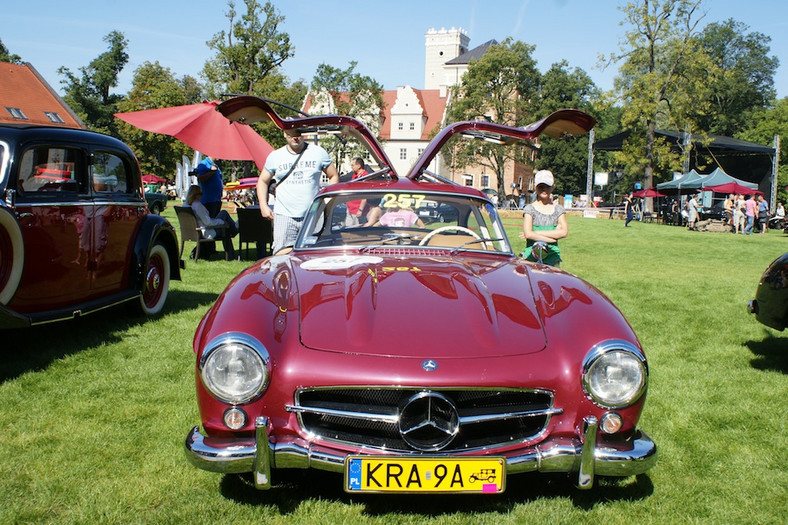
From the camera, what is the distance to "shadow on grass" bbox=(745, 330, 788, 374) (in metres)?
5.74

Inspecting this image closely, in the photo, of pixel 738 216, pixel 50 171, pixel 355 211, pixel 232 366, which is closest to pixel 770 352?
pixel 355 211

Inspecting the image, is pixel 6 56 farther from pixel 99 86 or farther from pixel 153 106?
pixel 153 106

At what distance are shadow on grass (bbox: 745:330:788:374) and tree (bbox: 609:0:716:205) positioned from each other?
3646 centimetres

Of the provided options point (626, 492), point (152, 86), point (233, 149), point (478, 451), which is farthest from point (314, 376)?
point (152, 86)

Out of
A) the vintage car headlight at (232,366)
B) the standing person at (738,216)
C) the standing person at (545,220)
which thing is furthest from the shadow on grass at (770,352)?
the standing person at (738,216)

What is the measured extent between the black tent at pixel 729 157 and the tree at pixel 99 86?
48210mm

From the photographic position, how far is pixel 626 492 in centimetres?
317

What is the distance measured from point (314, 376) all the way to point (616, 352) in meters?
1.28

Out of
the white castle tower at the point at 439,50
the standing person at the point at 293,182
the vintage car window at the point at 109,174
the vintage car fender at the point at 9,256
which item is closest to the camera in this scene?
the vintage car fender at the point at 9,256

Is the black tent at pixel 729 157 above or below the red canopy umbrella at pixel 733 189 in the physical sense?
above

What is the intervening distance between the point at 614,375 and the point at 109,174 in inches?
201

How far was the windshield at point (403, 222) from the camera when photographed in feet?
14.4

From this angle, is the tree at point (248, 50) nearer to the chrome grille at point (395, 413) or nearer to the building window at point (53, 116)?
the building window at point (53, 116)

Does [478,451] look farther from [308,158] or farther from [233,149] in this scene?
[233,149]
